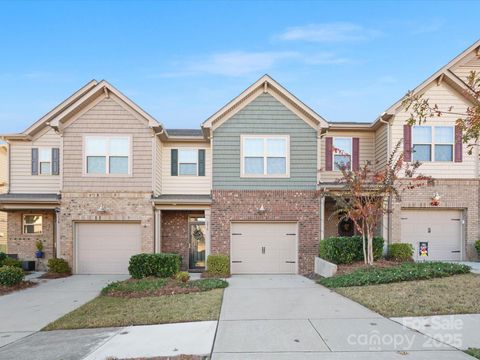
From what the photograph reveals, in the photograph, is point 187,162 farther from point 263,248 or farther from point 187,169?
point 263,248

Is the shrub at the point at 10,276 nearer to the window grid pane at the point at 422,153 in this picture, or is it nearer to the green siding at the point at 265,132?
the green siding at the point at 265,132

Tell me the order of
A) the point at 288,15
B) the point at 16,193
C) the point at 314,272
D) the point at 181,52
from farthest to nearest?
the point at 181,52 → the point at 288,15 → the point at 16,193 → the point at 314,272

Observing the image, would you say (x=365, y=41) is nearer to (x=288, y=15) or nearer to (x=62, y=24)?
(x=288, y=15)

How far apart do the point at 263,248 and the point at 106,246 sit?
6325mm

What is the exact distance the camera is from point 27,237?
1586 cm

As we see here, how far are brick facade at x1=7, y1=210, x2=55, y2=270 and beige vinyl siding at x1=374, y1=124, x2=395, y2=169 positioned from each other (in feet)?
47.2

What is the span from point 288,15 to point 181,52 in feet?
32.2

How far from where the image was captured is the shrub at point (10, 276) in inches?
442

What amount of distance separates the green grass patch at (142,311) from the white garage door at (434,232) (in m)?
8.95

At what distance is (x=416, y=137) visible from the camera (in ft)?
47.7

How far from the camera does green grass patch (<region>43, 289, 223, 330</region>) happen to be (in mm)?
7062

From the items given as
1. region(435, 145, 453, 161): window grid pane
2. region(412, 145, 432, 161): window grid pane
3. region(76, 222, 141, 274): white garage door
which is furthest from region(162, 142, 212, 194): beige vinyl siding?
region(435, 145, 453, 161): window grid pane

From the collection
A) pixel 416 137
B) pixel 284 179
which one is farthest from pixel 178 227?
pixel 416 137

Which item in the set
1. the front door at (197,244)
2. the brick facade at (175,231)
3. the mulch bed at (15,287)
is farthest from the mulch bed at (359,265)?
the mulch bed at (15,287)
